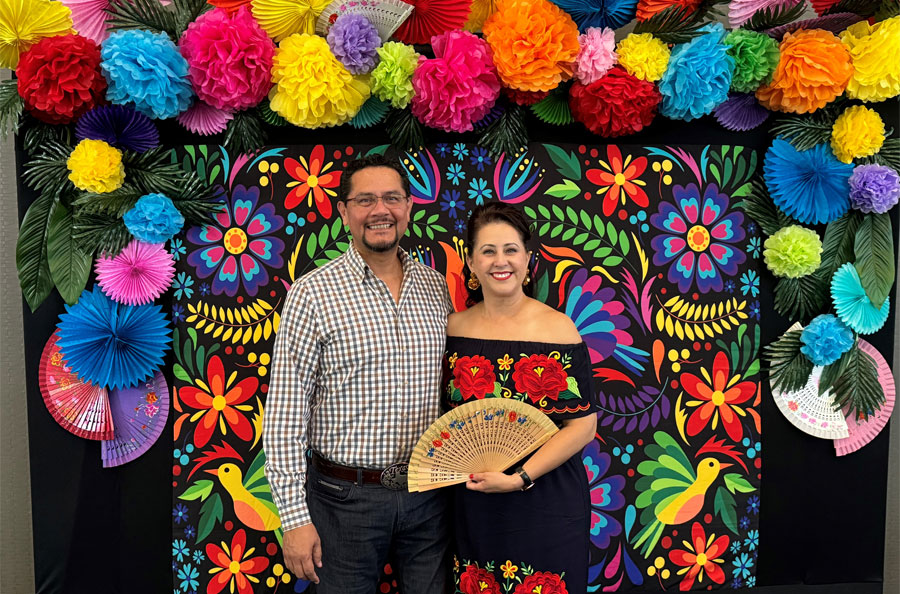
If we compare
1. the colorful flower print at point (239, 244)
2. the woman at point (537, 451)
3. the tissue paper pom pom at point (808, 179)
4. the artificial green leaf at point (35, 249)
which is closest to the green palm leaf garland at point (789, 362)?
the tissue paper pom pom at point (808, 179)

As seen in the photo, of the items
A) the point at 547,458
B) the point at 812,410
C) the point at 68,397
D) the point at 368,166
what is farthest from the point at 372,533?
the point at 812,410

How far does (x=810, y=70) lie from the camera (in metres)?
2.61

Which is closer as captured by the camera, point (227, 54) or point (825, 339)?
point (227, 54)

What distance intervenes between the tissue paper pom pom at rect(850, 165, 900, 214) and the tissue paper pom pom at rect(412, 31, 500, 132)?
1544 millimetres

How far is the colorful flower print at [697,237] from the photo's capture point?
2.88 meters

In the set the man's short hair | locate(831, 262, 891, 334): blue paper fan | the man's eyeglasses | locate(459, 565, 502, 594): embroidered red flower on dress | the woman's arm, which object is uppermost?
the man's short hair

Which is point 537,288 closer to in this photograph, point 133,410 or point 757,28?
point 757,28

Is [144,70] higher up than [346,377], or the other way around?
[144,70]

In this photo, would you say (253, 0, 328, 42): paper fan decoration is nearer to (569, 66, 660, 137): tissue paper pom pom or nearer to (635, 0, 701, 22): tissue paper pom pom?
(569, 66, 660, 137): tissue paper pom pom

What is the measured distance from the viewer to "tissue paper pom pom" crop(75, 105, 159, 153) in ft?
8.29

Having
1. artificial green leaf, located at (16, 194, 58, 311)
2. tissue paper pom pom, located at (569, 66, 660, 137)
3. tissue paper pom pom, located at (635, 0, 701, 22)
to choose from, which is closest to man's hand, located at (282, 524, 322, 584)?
artificial green leaf, located at (16, 194, 58, 311)

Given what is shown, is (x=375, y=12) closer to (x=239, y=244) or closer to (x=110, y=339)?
(x=239, y=244)

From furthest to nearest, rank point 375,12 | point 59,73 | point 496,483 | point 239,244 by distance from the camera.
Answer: point 239,244
point 375,12
point 59,73
point 496,483

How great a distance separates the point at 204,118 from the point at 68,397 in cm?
120
